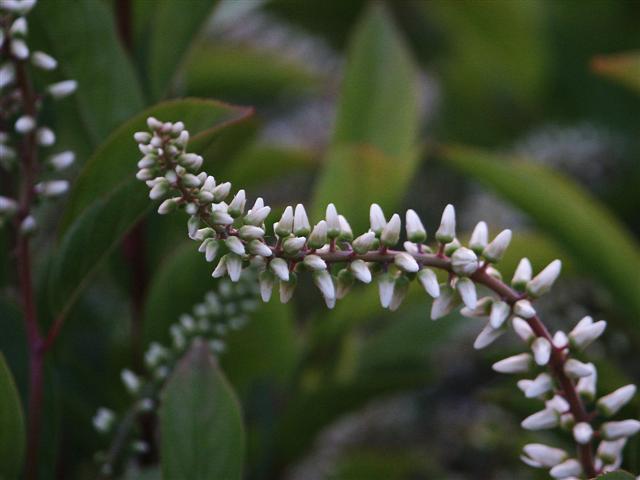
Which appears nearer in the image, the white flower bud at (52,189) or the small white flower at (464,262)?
the small white flower at (464,262)

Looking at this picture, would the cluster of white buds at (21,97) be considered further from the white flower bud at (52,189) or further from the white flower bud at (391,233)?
the white flower bud at (391,233)

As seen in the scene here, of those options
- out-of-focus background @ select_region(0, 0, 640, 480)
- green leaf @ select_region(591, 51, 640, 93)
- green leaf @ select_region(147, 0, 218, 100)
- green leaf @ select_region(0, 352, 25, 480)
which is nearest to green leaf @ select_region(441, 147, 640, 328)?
out-of-focus background @ select_region(0, 0, 640, 480)

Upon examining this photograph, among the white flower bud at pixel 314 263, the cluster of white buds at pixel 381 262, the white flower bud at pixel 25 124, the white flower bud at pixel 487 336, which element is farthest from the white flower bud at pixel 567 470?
the white flower bud at pixel 25 124

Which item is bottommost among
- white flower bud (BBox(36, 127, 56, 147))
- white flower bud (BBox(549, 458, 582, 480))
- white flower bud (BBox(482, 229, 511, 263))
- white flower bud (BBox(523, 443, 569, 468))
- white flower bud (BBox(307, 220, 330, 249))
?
white flower bud (BBox(549, 458, 582, 480))

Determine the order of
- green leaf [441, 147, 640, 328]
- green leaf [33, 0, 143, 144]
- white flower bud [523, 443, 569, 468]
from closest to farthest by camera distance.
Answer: white flower bud [523, 443, 569, 468]
green leaf [33, 0, 143, 144]
green leaf [441, 147, 640, 328]

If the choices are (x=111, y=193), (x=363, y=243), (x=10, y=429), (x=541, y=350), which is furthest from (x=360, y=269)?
(x=10, y=429)

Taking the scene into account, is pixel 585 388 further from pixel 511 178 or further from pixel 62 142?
pixel 62 142

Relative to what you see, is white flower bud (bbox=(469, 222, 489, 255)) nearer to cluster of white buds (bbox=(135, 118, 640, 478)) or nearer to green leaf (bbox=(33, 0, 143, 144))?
cluster of white buds (bbox=(135, 118, 640, 478))
